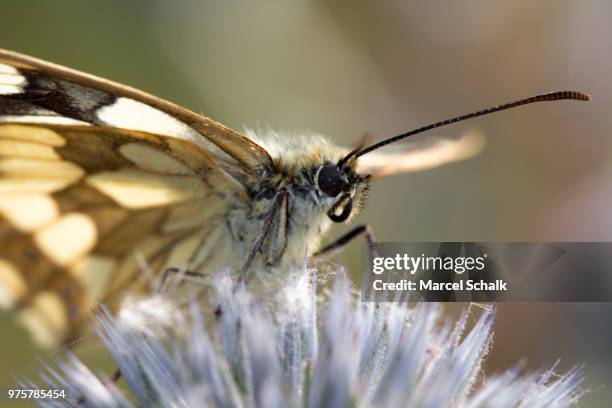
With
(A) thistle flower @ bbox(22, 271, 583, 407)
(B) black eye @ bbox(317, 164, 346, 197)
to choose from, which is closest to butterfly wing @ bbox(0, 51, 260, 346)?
(B) black eye @ bbox(317, 164, 346, 197)

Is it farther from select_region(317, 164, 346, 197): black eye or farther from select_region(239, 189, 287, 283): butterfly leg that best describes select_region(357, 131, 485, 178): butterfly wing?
select_region(239, 189, 287, 283): butterfly leg

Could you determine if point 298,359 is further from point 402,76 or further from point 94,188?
point 402,76

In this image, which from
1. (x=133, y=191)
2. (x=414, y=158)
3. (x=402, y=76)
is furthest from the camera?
(x=402, y=76)

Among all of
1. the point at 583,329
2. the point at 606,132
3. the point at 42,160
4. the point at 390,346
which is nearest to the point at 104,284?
the point at 42,160

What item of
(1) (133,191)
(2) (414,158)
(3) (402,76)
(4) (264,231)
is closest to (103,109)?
(1) (133,191)

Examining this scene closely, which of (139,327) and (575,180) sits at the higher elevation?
(575,180)

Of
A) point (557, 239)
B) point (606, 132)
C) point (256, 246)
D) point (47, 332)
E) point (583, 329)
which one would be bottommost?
point (47, 332)

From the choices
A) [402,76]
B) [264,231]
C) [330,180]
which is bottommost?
[264,231]

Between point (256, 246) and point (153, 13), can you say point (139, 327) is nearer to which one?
point (256, 246)
